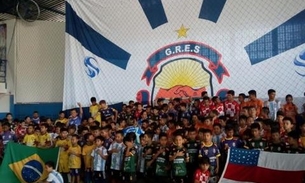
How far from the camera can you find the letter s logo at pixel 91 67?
7164 millimetres

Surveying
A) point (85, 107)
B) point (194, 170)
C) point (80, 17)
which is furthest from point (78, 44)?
point (194, 170)

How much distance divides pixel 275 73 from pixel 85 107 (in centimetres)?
365

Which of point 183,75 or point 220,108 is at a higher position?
point 183,75

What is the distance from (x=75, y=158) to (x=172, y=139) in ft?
4.59

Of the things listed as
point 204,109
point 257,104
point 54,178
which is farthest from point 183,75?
point 54,178

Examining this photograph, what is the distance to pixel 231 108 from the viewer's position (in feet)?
17.1

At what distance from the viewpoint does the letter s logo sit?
23.5 feet

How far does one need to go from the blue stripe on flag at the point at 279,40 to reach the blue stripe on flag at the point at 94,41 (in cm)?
236

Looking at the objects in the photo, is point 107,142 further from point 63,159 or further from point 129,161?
point 63,159

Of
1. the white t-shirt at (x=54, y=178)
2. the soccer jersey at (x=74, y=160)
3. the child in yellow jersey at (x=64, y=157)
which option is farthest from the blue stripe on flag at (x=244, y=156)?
the child in yellow jersey at (x=64, y=157)

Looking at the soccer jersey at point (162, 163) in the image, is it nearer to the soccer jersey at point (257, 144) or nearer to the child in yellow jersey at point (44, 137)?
the soccer jersey at point (257, 144)

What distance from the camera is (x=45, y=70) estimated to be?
9188 mm

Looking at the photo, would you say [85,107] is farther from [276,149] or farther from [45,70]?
[276,149]

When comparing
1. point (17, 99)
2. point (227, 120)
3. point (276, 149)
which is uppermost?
point (17, 99)
